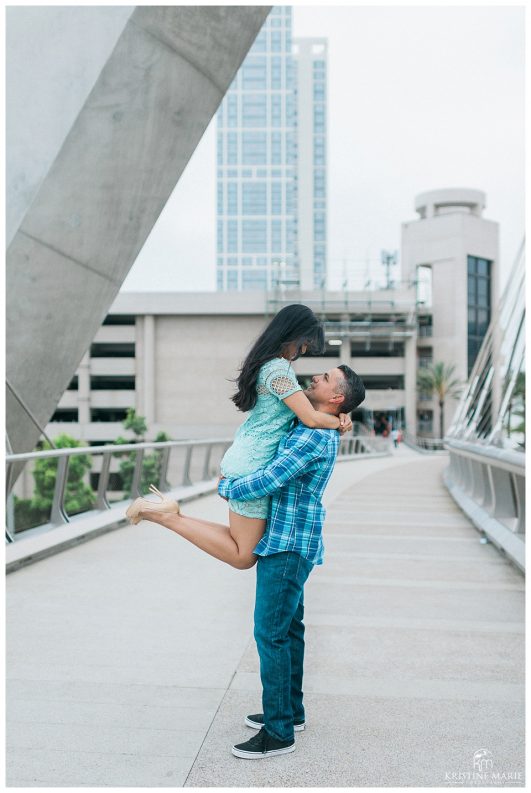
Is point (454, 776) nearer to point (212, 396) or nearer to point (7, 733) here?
point (7, 733)

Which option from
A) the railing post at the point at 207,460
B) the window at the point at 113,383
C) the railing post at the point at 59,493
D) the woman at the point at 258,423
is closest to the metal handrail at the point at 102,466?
the railing post at the point at 59,493

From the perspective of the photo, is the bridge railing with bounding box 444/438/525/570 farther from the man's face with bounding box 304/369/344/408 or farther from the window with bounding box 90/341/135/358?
the window with bounding box 90/341/135/358

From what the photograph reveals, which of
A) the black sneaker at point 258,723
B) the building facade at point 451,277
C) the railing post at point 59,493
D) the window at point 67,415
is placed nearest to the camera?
the black sneaker at point 258,723

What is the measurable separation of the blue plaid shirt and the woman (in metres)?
0.04

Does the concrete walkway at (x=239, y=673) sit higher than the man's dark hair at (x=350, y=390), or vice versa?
the man's dark hair at (x=350, y=390)

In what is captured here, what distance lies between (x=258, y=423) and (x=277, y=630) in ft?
2.68

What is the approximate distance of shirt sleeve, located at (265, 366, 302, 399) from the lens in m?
3.25

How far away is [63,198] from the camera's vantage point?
8484 millimetres

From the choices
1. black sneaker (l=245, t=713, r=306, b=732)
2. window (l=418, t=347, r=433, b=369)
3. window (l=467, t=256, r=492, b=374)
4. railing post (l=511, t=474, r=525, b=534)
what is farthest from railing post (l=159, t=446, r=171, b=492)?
window (l=467, t=256, r=492, b=374)

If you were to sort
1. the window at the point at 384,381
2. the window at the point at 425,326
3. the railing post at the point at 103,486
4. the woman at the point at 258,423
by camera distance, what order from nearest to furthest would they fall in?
1. the woman at the point at 258,423
2. the railing post at the point at 103,486
3. the window at the point at 384,381
4. the window at the point at 425,326

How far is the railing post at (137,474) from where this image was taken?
1172 centimetres

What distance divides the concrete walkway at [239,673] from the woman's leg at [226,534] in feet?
2.49

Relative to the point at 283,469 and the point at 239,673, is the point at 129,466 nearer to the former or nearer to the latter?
the point at 239,673

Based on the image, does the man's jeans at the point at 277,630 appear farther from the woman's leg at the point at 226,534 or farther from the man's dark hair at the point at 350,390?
the man's dark hair at the point at 350,390
